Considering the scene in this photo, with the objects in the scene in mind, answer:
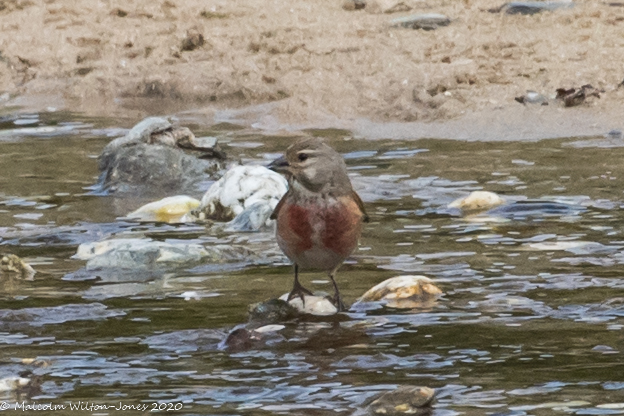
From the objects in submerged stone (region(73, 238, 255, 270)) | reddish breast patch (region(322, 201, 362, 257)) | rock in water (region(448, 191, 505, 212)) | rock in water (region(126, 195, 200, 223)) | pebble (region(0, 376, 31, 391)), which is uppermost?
reddish breast patch (region(322, 201, 362, 257))

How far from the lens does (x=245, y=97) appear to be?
12.1 meters

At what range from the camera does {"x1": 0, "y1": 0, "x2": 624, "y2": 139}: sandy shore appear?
10828 mm

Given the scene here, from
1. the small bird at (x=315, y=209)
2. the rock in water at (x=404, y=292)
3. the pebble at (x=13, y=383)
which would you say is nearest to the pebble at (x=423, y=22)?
the rock in water at (x=404, y=292)

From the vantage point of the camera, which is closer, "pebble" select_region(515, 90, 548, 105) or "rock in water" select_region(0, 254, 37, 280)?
"rock in water" select_region(0, 254, 37, 280)

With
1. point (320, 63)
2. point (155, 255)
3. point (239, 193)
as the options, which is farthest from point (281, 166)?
point (320, 63)

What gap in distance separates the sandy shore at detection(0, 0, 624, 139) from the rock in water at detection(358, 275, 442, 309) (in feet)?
15.5

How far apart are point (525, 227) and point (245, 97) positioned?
18.2ft

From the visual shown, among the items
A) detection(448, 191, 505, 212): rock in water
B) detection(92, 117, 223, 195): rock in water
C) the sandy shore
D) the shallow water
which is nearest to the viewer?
the shallow water

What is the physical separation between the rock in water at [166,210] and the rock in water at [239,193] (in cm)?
16

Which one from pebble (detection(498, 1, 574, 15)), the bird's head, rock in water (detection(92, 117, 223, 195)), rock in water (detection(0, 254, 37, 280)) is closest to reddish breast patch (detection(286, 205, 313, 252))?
the bird's head

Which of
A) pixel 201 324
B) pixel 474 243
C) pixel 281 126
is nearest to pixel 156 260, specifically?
pixel 201 324

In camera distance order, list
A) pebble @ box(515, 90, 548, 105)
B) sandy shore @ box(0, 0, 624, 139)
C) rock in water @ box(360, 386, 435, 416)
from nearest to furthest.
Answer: rock in water @ box(360, 386, 435, 416)
pebble @ box(515, 90, 548, 105)
sandy shore @ box(0, 0, 624, 139)

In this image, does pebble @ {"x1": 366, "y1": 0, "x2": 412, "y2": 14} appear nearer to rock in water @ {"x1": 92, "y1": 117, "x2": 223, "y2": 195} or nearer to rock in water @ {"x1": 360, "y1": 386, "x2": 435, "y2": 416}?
rock in water @ {"x1": 92, "y1": 117, "x2": 223, "y2": 195}

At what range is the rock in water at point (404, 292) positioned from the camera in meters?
5.40
